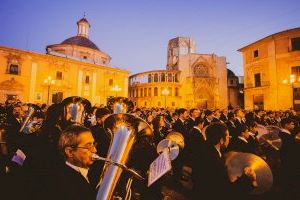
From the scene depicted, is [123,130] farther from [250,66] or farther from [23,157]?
[250,66]

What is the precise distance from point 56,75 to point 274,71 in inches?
1221

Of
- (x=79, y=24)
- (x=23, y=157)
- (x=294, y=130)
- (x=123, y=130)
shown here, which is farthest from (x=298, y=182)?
(x=79, y=24)

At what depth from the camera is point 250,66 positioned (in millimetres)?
33312

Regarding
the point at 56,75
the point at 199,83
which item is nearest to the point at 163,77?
the point at 199,83

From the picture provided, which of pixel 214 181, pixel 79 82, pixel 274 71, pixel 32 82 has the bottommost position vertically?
pixel 214 181

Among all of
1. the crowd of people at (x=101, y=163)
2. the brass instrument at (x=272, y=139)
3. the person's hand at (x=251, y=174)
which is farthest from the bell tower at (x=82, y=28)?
the person's hand at (x=251, y=174)

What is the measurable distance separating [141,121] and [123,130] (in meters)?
0.93

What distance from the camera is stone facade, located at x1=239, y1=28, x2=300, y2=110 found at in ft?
92.2

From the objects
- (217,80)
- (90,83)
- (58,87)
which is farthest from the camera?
(217,80)

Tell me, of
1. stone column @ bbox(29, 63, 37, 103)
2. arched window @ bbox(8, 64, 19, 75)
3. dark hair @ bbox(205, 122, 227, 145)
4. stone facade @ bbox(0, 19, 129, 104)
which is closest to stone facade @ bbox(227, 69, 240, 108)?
stone facade @ bbox(0, 19, 129, 104)

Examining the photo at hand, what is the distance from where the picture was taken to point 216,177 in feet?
9.25

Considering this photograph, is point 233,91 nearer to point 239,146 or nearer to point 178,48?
point 178,48

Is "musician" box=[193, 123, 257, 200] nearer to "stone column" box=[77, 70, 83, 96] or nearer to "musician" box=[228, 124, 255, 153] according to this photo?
"musician" box=[228, 124, 255, 153]

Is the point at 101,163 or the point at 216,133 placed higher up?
the point at 216,133
